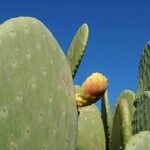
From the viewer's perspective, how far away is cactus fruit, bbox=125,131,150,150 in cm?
235

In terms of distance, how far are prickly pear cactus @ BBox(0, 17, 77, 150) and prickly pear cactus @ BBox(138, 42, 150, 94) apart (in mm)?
1337

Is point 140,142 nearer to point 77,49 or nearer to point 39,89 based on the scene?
point 77,49

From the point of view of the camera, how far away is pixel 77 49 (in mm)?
2303

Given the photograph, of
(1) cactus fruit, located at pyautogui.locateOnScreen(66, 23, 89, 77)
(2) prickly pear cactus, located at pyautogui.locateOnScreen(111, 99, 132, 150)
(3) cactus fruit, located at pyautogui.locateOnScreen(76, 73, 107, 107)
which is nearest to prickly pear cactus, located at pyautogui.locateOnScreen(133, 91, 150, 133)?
(2) prickly pear cactus, located at pyautogui.locateOnScreen(111, 99, 132, 150)

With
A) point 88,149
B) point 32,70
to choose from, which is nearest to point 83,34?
point 32,70

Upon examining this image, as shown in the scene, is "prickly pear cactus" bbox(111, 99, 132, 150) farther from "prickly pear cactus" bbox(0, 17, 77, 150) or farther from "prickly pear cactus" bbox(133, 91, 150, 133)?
"prickly pear cactus" bbox(0, 17, 77, 150)

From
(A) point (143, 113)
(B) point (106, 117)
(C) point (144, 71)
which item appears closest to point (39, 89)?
(A) point (143, 113)

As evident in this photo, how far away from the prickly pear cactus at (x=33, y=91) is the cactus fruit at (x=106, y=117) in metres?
1.35

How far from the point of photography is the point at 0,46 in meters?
1.76

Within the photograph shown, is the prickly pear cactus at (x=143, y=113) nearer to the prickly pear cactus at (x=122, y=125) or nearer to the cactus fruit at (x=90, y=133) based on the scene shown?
the prickly pear cactus at (x=122, y=125)

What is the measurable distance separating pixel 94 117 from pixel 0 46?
1953mm

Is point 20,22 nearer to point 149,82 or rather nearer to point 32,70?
point 32,70

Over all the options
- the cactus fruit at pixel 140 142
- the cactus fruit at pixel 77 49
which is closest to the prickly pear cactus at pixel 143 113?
the cactus fruit at pixel 140 142

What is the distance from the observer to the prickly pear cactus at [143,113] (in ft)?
9.83
